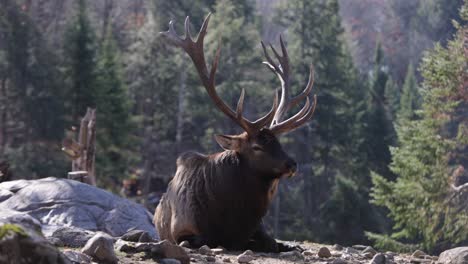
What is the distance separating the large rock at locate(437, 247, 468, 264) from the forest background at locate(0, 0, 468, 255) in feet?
53.7

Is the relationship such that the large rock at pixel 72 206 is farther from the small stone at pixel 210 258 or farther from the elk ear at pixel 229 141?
the small stone at pixel 210 258

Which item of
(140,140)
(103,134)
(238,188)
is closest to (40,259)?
(238,188)

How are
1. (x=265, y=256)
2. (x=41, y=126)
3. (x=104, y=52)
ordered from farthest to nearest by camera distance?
(x=104, y=52) → (x=41, y=126) → (x=265, y=256)

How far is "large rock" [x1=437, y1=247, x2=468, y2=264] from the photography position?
266 inches

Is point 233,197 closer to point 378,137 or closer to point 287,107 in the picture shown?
point 287,107

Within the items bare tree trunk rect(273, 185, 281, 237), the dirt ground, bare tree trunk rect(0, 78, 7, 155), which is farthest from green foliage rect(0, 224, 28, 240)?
bare tree trunk rect(273, 185, 281, 237)

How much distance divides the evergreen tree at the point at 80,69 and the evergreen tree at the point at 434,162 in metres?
13.8

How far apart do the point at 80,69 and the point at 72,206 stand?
25.2 meters

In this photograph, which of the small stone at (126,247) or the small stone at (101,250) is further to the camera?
the small stone at (126,247)

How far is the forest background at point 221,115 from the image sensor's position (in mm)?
24344

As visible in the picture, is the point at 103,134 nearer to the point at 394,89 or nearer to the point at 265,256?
the point at 394,89

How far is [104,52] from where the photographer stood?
3591 cm

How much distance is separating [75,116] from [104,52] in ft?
12.1

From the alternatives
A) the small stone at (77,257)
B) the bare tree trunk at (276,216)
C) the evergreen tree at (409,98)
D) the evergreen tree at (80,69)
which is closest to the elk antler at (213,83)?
the small stone at (77,257)
